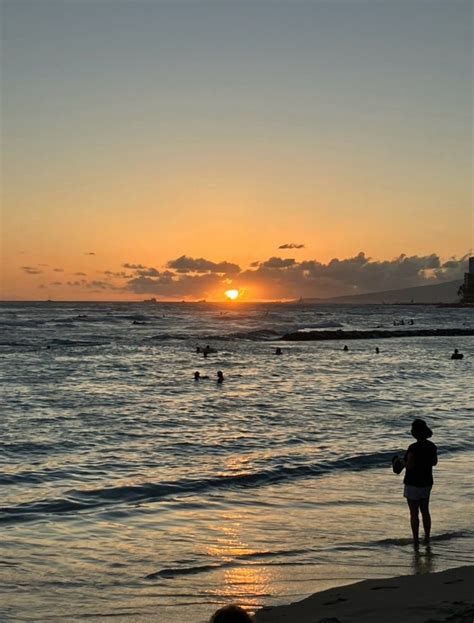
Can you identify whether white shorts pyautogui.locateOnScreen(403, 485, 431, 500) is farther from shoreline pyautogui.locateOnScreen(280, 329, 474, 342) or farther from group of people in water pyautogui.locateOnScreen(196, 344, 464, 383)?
shoreline pyautogui.locateOnScreen(280, 329, 474, 342)

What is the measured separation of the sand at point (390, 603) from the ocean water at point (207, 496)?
57cm

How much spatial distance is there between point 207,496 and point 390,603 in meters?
6.43

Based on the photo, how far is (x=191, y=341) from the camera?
8050cm

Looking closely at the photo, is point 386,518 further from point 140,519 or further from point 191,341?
point 191,341

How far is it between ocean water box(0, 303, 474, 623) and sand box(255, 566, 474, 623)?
569mm

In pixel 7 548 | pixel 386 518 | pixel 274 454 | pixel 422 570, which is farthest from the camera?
pixel 274 454

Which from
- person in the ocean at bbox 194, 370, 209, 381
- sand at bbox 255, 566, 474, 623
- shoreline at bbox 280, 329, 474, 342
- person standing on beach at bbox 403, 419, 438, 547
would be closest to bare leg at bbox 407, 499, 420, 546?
person standing on beach at bbox 403, 419, 438, 547

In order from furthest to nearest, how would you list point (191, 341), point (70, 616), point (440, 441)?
1. point (191, 341)
2. point (440, 441)
3. point (70, 616)

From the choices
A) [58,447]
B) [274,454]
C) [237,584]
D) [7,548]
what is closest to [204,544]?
[237,584]

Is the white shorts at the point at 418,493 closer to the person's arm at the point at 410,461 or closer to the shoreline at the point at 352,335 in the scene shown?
the person's arm at the point at 410,461

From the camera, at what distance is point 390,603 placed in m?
7.85

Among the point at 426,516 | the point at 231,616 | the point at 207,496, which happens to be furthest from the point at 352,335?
the point at 231,616

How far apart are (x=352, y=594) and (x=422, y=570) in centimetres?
178

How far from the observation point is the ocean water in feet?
29.6
